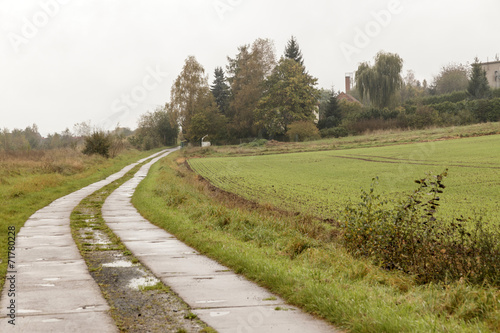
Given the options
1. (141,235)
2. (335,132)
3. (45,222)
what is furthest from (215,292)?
(335,132)

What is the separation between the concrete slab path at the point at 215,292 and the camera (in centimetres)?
498

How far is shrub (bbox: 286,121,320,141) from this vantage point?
66375 mm

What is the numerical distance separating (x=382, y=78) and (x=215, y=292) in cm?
7168

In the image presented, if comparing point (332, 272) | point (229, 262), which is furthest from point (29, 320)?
point (332, 272)

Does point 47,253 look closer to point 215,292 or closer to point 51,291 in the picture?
point 51,291

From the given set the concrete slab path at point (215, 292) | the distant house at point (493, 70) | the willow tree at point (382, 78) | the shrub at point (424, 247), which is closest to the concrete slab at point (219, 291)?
the concrete slab path at point (215, 292)

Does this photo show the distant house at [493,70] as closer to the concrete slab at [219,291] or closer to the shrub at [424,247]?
the shrub at [424,247]

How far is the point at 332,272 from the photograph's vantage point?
705cm

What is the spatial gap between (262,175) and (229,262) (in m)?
22.1

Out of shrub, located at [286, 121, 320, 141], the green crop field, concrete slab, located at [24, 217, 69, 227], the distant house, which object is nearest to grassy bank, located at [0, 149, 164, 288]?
concrete slab, located at [24, 217, 69, 227]

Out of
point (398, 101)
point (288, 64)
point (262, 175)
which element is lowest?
point (262, 175)

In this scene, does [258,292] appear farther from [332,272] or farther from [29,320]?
[29,320]

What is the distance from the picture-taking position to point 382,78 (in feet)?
238

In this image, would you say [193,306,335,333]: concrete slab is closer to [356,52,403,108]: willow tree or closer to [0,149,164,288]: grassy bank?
[0,149,164,288]: grassy bank
